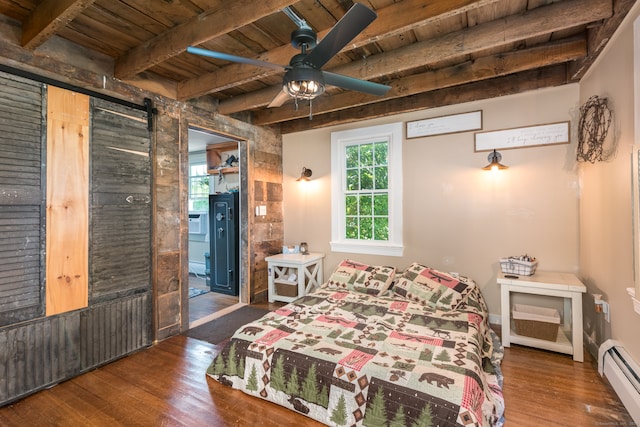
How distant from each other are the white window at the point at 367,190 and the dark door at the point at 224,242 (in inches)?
62.6

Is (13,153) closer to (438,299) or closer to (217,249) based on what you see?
(217,249)

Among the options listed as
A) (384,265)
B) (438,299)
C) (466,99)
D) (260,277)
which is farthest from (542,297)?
(260,277)

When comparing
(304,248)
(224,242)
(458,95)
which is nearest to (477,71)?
(458,95)

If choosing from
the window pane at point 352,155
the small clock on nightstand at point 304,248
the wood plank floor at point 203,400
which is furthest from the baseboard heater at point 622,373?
the small clock on nightstand at point 304,248

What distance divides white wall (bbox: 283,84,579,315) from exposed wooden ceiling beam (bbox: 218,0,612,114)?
1.17m

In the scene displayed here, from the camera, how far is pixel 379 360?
1894 millimetres

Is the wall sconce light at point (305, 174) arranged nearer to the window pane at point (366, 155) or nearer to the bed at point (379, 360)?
the window pane at point (366, 155)

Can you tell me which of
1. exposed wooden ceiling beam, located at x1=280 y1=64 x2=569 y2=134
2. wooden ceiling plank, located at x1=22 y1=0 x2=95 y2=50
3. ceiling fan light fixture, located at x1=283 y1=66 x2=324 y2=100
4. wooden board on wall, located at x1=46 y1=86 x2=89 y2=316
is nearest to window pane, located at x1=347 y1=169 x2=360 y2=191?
exposed wooden ceiling beam, located at x1=280 y1=64 x2=569 y2=134

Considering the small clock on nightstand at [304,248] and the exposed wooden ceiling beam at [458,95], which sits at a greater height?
the exposed wooden ceiling beam at [458,95]

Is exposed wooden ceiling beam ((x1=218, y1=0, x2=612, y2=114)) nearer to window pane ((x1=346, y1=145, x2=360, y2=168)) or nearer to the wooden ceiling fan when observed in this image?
the wooden ceiling fan

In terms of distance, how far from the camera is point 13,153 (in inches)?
81.8

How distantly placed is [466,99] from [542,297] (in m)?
2.29

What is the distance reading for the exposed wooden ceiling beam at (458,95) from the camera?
2.94 meters

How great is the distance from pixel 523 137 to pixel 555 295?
162 centimetres
